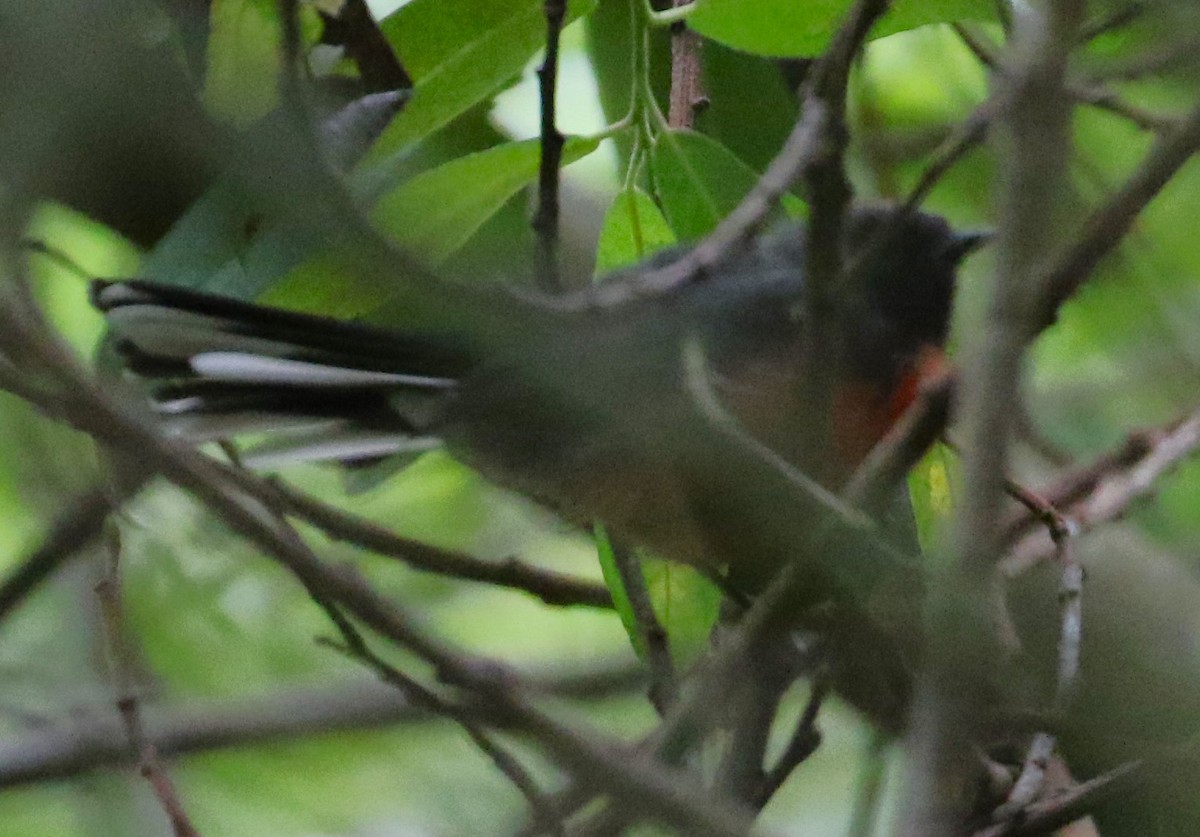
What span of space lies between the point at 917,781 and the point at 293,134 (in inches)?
21.0

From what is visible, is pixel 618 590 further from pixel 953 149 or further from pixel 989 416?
pixel 989 416

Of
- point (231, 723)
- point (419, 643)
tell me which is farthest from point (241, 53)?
point (231, 723)

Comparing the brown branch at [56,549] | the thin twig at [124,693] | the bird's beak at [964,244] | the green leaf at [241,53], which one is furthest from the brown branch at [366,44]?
the bird's beak at [964,244]

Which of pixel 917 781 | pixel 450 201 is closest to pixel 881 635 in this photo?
pixel 917 781

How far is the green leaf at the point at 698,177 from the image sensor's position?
5.07 feet

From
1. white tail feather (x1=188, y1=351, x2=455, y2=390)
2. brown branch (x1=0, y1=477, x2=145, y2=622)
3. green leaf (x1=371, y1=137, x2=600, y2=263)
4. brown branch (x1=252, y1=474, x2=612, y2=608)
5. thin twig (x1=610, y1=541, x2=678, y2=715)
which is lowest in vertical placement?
thin twig (x1=610, y1=541, x2=678, y2=715)

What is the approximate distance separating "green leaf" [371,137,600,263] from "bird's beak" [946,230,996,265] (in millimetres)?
889

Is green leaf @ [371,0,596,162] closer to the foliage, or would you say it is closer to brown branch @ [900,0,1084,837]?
the foliage

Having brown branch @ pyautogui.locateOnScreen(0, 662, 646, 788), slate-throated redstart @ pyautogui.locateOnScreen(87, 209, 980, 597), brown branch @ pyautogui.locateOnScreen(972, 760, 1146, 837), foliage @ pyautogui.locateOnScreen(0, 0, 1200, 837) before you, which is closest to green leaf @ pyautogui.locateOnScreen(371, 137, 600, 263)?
foliage @ pyautogui.locateOnScreen(0, 0, 1200, 837)

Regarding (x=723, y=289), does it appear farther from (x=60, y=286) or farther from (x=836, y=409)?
(x=60, y=286)

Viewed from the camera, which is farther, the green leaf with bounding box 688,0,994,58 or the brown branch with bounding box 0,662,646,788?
the brown branch with bounding box 0,662,646,788

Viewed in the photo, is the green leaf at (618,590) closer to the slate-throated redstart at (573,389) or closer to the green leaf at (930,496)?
the slate-throated redstart at (573,389)

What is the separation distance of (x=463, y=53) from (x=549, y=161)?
0.24 m

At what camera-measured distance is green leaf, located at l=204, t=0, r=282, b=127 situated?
4.52ft
